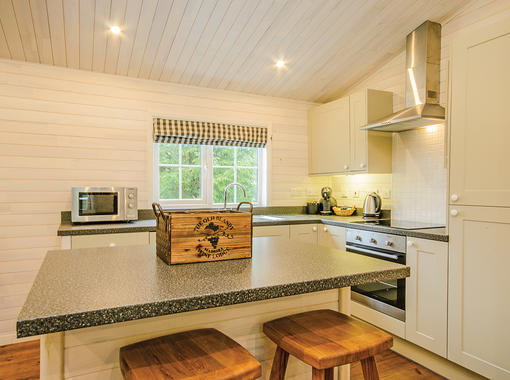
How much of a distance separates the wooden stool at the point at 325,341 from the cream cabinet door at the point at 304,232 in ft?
6.39

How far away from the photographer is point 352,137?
337cm

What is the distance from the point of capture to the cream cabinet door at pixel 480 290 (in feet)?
6.24

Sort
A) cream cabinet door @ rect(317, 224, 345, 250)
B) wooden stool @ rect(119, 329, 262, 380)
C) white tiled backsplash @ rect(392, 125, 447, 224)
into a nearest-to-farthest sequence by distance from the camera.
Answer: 1. wooden stool @ rect(119, 329, 262, 380)
2. white tiled backsplash @ rect(392, 125, 447, 224)
3. cream cabinet door @ rect(317, 224, 345, 250)

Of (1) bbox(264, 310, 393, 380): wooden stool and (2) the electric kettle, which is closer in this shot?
(1) bbox(264, 310, 393, 380): wooden stool

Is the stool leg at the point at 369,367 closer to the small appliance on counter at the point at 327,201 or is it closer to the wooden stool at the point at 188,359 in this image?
the wooden stool at the point at 188,359

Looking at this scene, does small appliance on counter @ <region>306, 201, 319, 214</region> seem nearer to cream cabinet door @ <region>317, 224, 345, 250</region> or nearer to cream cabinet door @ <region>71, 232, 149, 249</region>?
cream cabinet door @ <region>317, 224, 345, 250</region>

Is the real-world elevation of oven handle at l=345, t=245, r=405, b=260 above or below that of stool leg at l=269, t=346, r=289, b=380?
above

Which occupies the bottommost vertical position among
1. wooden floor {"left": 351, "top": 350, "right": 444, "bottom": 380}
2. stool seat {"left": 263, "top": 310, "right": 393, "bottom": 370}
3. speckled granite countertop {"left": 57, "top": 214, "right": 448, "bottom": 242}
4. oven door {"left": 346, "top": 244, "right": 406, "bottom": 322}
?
wooden floor {"left": 351, "top": 350, "right": 444, "bottom": 380}

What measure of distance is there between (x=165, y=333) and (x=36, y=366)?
1908mm

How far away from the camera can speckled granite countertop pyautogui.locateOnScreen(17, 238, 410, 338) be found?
75 cm

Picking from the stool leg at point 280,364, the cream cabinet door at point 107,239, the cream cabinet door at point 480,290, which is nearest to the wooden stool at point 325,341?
the stool leg at point 280,364

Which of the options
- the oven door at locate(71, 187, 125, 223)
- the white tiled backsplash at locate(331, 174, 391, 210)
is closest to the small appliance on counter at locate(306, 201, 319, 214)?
the white tiled backsplash at locate(331, 174, 391, 210)

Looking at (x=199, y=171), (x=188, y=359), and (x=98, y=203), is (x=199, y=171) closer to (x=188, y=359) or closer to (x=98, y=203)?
(x=98, y=203)

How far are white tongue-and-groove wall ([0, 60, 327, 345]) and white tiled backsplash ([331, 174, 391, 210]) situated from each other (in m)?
1.61
